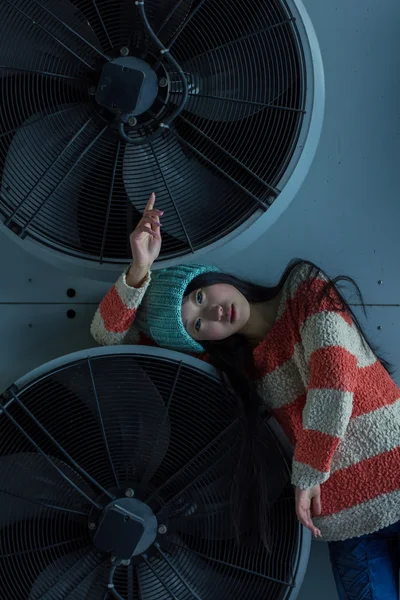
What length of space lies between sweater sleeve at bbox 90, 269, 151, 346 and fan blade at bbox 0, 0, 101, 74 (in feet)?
1.23

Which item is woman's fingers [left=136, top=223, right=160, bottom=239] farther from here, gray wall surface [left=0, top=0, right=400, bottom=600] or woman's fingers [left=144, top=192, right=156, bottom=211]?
gray wall surface [left=0, top=0, right=400, bottom=600]

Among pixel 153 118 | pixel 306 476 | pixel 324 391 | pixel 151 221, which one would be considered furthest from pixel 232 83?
pixel 306 476

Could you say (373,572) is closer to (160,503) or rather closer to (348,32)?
(160,503)

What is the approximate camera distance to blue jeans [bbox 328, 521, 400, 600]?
5.01 ft

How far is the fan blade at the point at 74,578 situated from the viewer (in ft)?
→ 4.64

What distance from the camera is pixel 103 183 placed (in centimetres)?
140

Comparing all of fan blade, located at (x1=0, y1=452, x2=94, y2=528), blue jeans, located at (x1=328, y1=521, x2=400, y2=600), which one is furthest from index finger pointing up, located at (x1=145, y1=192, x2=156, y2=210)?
blue jeans, located at (x1=328, y1=521, x2=400, y2=600)

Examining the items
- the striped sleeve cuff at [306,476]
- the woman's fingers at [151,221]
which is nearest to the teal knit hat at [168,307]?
the woman's fingers at [151,221]

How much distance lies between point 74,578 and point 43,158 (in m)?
0.74

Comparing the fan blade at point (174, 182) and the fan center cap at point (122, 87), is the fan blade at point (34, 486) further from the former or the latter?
the fan center cap at point (122, 87)

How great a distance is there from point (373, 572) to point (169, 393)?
528 millimetres

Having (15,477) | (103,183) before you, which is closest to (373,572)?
(15,477)

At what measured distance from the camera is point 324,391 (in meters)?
1.40

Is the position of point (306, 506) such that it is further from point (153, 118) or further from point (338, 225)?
point (153, 118)
